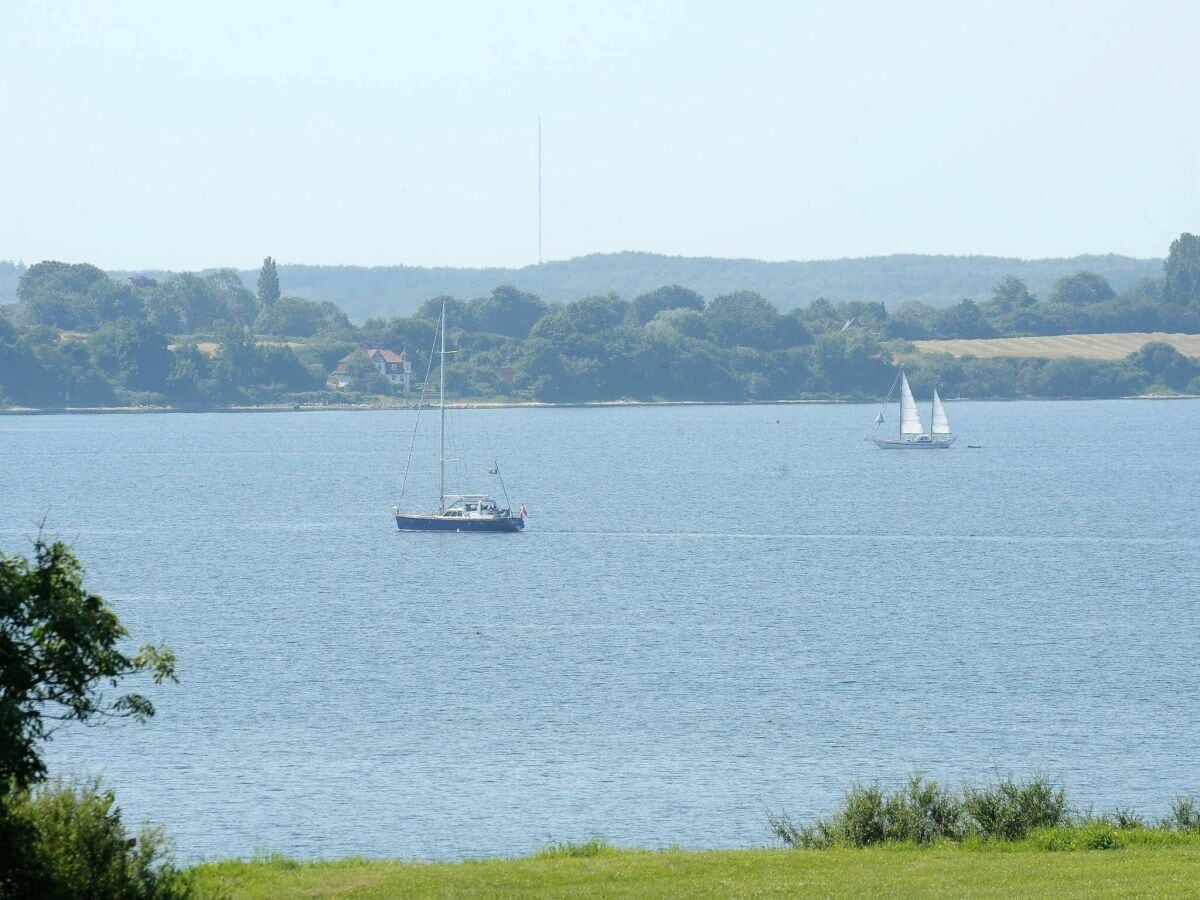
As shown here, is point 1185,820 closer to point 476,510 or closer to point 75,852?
point 75,852

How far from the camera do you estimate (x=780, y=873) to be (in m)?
31.3

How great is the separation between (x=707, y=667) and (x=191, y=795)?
89.7ft

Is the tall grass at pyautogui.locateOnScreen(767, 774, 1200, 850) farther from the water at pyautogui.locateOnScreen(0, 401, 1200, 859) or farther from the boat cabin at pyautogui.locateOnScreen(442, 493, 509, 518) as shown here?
the boat cabin at pyautogui.locateOnScreen(442, 493, 509, 518)

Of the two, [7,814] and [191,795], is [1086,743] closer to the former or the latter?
[191,795]

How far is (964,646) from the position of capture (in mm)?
78875

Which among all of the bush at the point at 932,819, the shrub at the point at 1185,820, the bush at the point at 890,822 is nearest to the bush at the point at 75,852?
the bush at the point at 890,822

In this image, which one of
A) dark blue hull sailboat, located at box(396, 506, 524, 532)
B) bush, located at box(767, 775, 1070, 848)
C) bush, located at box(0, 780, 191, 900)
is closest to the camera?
bush, located at box(0, 780, 191, 900)

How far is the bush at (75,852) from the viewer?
2486cm

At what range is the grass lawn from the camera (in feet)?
95.5

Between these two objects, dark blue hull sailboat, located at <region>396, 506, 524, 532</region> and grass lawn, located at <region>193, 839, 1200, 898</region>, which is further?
dark blue hull sailboat, located at <region>396, 506, 524, 532</region>

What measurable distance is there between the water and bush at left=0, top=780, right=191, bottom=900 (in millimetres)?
17477

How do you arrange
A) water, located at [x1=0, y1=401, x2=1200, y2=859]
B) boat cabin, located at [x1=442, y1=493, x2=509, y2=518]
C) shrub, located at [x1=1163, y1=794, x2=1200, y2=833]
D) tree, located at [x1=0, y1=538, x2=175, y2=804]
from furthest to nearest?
boat cabin, located at [x1=442, y1=493, x2=509, y2=518] → water, located at [x1=0, y1=401, x2=1200, y2=859] → shrub, located at [x1=1163, y1=794, x2=1200, y2=833] → tree, located at [x1=0, y1=538, x2=175, y2=804]

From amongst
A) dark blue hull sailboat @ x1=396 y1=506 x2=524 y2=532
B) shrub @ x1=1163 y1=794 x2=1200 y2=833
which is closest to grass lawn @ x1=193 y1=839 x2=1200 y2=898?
shrub @ x1=1163 y1=794 x2=1200 y2=833

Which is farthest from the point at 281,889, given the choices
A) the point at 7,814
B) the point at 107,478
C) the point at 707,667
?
the point at 107,478
